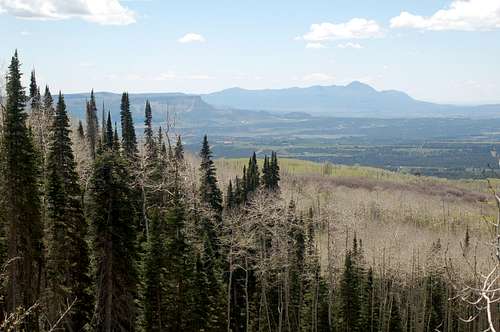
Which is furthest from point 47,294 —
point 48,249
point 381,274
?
point 381,274

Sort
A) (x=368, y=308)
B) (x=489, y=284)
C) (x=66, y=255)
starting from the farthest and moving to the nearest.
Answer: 1. (x=368, y=308)
2. (x=66, y=255)
3. (x=489, y=284)

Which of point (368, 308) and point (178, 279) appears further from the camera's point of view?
point (368, 308)

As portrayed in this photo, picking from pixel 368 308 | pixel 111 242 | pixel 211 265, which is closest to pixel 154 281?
pixel 111 242

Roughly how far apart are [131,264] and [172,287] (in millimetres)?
8455

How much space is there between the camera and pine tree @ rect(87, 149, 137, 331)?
28.6m

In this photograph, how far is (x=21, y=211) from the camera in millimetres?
30281

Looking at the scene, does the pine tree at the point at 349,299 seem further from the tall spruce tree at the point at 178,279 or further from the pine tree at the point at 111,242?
the pine tree at the point at 111,242

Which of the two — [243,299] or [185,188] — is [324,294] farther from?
[185,188]

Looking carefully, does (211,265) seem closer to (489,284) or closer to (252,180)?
(252,180)

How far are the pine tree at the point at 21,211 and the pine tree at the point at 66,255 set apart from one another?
2.91ft

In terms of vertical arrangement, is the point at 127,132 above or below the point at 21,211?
above

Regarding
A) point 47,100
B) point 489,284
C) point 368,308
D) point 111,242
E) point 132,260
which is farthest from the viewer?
point 47,100

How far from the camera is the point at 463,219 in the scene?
134m

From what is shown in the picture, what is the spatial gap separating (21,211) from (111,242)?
19.5 feet
